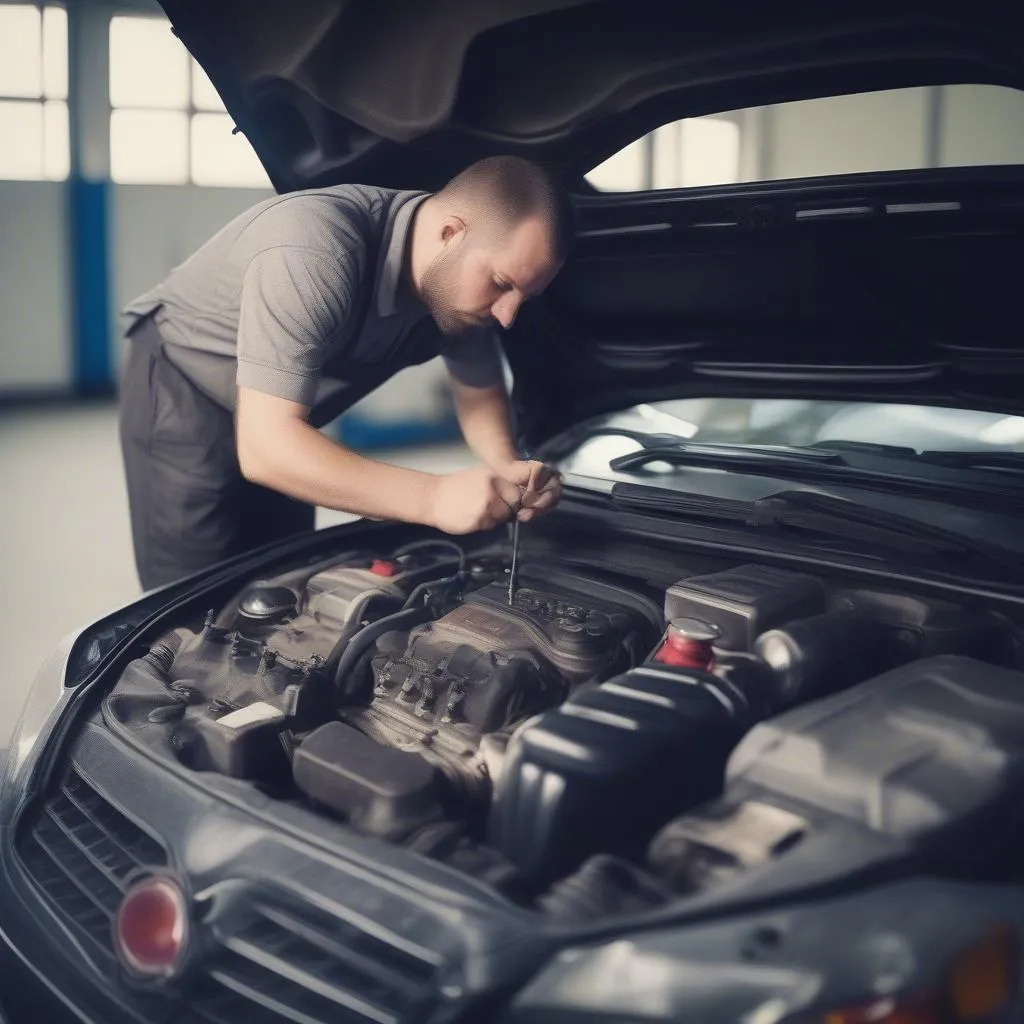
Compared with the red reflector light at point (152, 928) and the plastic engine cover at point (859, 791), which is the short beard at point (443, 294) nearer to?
the plastic engine cover at point (859, 791)

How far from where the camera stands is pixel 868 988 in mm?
885

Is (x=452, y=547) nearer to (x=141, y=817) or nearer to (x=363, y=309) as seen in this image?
(x=363, y=309)

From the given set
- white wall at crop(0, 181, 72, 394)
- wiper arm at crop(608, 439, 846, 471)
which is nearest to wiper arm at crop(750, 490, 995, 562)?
wiper arm at crop(608, 439, 846, 471)

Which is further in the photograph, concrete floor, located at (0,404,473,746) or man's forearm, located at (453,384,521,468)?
concrete floor, located at (0,404,473,746)

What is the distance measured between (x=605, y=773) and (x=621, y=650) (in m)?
0.44

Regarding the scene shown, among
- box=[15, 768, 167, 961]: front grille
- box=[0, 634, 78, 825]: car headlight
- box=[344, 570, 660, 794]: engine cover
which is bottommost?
box=[15, 768, 167, 961]: front grille

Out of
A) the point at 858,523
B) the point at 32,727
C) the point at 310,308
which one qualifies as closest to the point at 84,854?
the point at 32,727

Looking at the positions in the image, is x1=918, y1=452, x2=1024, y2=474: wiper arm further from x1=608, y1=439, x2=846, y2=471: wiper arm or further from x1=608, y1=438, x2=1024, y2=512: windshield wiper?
x1=608, y1=439, x2=846, y2=471: wiper arm

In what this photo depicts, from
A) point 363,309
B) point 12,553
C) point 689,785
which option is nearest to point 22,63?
point 12,553

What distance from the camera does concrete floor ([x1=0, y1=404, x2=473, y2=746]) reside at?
361 centimetres

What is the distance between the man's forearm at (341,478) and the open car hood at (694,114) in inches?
20.2

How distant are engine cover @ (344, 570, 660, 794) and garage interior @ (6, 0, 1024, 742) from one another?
5.80 metres

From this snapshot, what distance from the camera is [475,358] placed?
2.22 metres

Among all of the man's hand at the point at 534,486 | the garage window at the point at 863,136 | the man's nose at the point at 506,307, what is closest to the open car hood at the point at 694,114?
the man's nose at the point at 506,307
